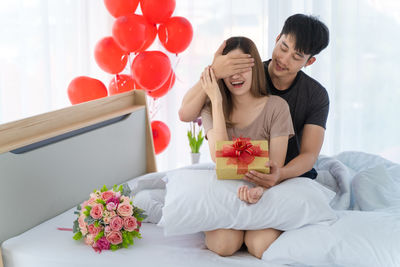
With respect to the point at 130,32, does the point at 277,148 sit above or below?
below

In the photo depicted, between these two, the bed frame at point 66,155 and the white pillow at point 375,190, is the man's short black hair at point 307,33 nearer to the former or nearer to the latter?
the white pillow at point 375,190

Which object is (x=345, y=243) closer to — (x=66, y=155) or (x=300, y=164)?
(x=300, y=164)

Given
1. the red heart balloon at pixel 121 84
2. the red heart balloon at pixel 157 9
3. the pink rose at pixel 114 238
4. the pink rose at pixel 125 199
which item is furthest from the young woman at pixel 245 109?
the red heart balloon at pixel 121 84

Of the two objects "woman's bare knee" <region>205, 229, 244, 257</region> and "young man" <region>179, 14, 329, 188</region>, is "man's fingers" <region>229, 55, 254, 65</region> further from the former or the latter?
"woman's bare knee" <region>205, 229, 244, 257</region>

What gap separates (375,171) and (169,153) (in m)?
1.83

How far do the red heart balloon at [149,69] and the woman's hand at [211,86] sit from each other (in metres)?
0.95

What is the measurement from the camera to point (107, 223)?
149cm

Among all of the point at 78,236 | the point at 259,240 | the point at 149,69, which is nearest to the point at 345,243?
the point at 259,240

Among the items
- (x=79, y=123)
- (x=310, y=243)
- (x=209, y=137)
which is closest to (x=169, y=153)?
(x=79, y=123)

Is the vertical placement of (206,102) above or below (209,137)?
above

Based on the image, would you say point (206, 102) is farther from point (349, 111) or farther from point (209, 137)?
point (349, 111)

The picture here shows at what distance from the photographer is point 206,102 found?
174cm

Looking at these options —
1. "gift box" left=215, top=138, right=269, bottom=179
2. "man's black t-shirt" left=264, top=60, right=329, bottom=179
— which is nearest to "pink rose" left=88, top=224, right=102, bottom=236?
"gift box" left=215, top=138, right=269, bottom=179

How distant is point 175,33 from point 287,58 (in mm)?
1064
